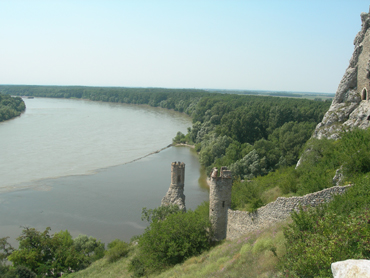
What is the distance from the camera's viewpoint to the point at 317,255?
7957 millimetres

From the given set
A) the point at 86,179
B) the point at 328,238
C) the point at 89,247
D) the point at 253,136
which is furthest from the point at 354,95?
the point at 86,179

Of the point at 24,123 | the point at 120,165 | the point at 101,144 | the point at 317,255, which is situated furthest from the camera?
the point at 24,123

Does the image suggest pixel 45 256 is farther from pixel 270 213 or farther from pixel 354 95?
pixel 354 95

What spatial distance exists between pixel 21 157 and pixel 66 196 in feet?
59.1

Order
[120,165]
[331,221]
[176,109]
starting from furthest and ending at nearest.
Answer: [176,109], [120,165], [331,221]

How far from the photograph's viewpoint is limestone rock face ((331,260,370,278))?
5.34 m

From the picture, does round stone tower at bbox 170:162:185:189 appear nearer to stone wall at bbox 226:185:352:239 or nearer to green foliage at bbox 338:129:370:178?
stone wall at bbox 226:185:352:239

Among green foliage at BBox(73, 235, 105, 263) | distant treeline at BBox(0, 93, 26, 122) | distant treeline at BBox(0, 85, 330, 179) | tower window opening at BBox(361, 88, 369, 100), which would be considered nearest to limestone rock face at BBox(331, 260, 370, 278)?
green foliage at BBox(73, 235, 105, 263)

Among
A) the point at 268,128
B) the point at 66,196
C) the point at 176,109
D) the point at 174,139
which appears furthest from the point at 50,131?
the point at 176,109

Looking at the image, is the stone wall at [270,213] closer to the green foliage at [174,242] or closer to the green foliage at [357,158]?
the green foliage at [174,242]

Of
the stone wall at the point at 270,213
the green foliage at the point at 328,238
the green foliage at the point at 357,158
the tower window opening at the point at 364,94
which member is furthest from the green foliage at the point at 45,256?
the tower window opening at the point at 364,94

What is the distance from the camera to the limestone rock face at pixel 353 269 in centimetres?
534

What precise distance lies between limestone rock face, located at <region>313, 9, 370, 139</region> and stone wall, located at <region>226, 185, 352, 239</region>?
11700 millimetres

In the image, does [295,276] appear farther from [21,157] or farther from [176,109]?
[176,109]
